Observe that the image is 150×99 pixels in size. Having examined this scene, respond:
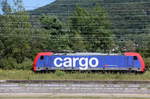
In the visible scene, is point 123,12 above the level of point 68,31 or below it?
above

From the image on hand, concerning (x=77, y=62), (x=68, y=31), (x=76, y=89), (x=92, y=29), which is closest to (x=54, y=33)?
(x=68, y=31)

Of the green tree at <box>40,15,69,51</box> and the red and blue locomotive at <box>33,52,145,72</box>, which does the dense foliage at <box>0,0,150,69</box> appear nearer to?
the green tree at <box>40,15,69,51</box>

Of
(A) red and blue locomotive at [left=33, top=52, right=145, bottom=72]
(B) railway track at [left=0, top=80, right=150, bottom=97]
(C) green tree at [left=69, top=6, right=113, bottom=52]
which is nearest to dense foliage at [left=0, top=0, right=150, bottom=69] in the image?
(C) green tree at [left=69, top=6, right=113, bottom=52]

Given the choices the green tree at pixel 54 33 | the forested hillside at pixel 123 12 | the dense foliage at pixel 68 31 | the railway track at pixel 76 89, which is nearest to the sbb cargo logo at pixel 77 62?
the dense foliage at pixel 68 31

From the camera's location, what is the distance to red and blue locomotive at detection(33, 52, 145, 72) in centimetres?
3195

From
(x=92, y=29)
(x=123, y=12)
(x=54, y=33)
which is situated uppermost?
(x=123, y=12)

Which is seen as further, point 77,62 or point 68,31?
point 68,31

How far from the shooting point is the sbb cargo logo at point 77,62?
32.0 m

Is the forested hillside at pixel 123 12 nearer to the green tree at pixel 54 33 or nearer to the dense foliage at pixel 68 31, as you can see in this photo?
the dense foliage at pixel 68 31

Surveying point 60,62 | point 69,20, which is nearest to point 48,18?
point 69,20

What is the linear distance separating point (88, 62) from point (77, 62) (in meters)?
1.08

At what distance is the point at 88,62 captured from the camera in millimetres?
32125

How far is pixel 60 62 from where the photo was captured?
105 feet

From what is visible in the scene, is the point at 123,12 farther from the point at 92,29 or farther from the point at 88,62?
the point at 88,62
